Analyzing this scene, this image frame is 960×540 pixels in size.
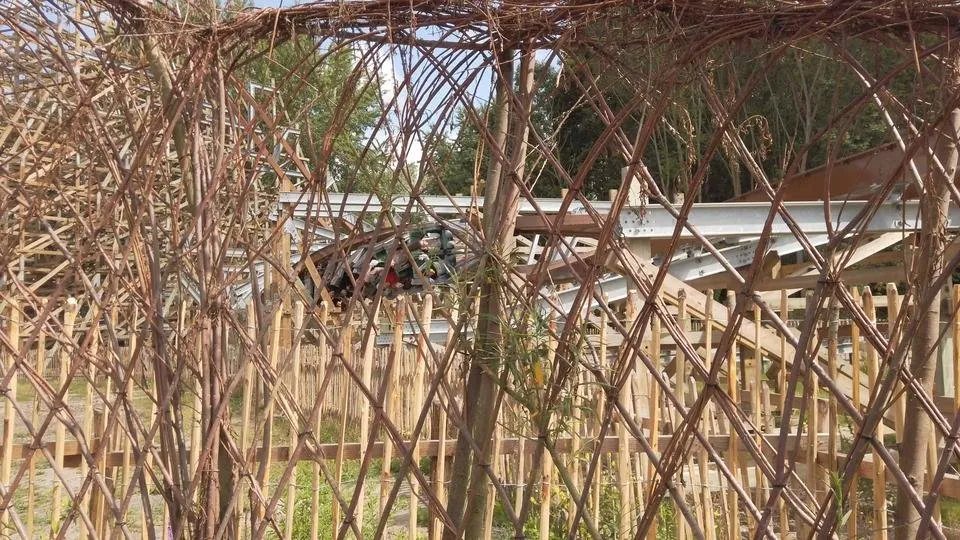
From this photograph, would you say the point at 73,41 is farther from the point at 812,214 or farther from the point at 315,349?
the point at 315,349

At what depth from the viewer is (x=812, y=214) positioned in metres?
5.88

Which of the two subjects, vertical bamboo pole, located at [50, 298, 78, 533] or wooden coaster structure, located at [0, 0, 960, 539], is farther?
vertical bamboo pole, located at [50, 298, 78, 533]

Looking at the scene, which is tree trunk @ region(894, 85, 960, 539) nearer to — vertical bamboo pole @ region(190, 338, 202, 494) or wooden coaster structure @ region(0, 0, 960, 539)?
wooden coaster structure @ region(0, 0, 960, 539)

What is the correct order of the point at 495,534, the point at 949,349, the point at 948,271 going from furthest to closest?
the point at 949,349 < the point at 495,534 < the point at 948,271

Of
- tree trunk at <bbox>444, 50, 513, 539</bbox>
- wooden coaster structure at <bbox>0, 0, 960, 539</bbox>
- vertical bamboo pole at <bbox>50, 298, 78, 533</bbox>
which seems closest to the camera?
wooden coaster structure at <bbox>0, 0, 960, 539</bbox>

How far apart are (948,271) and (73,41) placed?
259 cm

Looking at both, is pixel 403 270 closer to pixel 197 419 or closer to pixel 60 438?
pixel 197 419

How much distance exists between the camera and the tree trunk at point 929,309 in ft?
5.70

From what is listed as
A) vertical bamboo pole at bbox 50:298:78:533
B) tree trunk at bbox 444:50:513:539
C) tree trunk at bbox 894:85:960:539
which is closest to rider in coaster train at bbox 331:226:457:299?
tree trunk at bbox 444:50:513:539

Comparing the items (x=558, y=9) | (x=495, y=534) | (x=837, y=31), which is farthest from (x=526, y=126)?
(x=495, y=534)

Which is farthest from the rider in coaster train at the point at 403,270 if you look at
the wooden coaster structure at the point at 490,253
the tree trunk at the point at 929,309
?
the tree trunk at the point at 929,309

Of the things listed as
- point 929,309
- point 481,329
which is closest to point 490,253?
point 481,329

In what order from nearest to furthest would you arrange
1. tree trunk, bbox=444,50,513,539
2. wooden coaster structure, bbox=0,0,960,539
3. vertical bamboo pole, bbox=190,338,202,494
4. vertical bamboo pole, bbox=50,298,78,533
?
wooden coaster structure, bbox=0,0,960,539
tree trunk, bbox=444,50,513,539
vertical bamboo pole, bbox=190,338,202,494
vertical bamboo pole, bbox=50,298,78,533

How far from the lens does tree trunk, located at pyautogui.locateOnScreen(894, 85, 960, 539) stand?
174 cm
